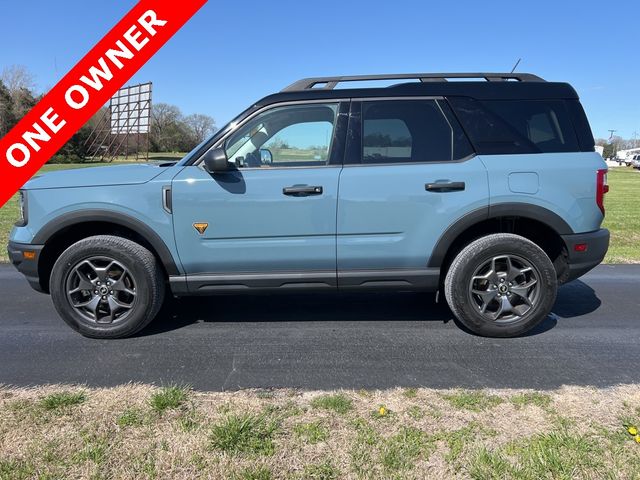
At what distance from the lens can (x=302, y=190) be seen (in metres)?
3.75

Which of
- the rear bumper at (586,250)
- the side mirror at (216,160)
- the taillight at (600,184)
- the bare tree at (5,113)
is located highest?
the bare tree at (5,113)

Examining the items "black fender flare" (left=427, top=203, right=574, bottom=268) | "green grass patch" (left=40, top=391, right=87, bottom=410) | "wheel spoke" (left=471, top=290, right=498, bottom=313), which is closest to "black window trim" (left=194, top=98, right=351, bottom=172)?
"black fender flare" (left=427, top=203, right=574, bottom=268)

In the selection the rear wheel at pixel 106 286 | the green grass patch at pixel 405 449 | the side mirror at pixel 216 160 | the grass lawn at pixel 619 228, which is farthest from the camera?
the grass lawn at pixel 619 228

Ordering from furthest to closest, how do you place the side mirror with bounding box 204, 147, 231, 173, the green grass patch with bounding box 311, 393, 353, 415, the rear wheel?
the rear wheel < the side mirror with bounding box 204, 147, 231, 173 < the green grass patch with bounding box 311, 393, 353, 415

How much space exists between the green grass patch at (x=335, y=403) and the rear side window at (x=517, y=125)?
2268mm

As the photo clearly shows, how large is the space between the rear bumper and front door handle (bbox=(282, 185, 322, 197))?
2062mm

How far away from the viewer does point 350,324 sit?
4348 millimetres

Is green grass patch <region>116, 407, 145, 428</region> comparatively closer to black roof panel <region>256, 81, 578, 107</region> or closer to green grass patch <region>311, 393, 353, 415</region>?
green grass patch <region>311, 393, 353, 415</region>

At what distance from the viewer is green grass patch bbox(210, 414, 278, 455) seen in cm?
241

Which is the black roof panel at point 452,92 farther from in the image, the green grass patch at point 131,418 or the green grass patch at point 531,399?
the green grass patch at point 131,418

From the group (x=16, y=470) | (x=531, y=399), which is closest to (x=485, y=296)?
(x=531, y=399)

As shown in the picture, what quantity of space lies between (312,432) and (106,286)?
2.32 metres

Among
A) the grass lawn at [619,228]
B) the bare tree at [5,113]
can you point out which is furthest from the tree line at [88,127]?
the grass lawn at [619,228]

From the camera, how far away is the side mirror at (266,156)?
3.90m
